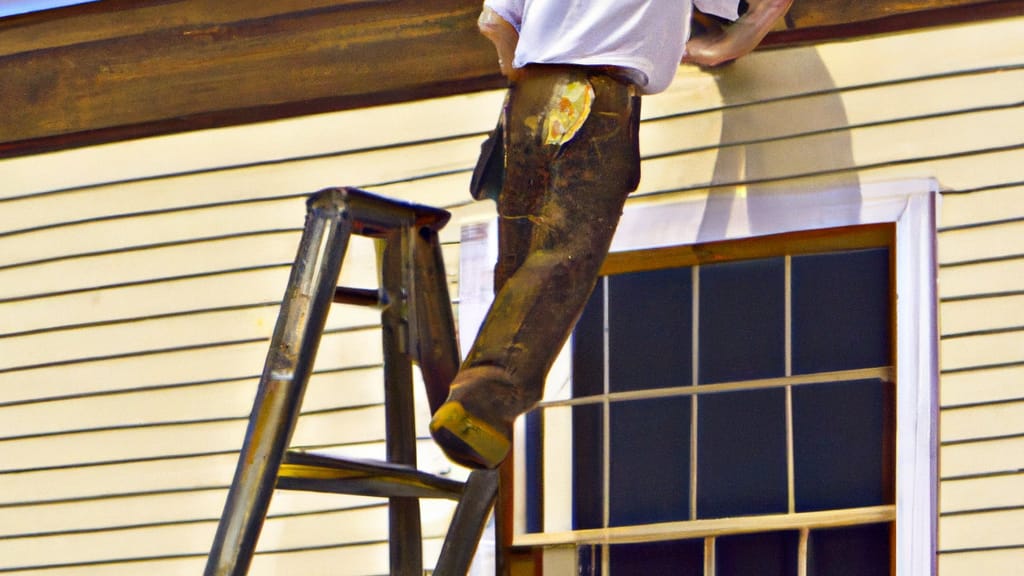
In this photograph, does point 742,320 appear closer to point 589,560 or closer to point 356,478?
point 589,560

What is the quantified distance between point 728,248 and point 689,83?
1.97 feet

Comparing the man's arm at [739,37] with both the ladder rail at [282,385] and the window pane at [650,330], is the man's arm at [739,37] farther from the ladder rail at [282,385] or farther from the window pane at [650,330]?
the ladder rail at [282,385]

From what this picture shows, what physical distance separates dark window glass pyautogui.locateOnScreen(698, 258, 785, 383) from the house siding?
0.22m

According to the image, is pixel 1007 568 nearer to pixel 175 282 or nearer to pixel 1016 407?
pixel 1016 407

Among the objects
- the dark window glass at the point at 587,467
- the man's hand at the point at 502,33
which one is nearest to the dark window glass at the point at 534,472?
the dark window glass at the point at 587,467

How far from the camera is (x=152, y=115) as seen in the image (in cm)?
634

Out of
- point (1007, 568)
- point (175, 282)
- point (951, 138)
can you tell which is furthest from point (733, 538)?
point (175, 282)

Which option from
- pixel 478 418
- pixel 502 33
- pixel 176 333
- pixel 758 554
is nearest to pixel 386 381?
pixel 478 418

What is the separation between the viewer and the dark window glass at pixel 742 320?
525 centimetres

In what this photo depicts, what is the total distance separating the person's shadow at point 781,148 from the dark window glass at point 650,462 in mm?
615

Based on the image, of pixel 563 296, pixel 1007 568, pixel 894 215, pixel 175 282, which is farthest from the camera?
pixel 175 282

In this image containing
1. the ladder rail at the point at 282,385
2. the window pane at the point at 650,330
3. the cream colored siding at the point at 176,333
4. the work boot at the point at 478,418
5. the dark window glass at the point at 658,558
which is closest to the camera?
the work boot at the point at 478,418

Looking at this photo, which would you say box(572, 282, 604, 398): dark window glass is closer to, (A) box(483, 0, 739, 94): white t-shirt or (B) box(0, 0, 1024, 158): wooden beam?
(B) box(0, 0, 1024, 158): wooden beam

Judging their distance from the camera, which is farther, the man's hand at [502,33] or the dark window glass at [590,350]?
the dark window glass at [590,350]
